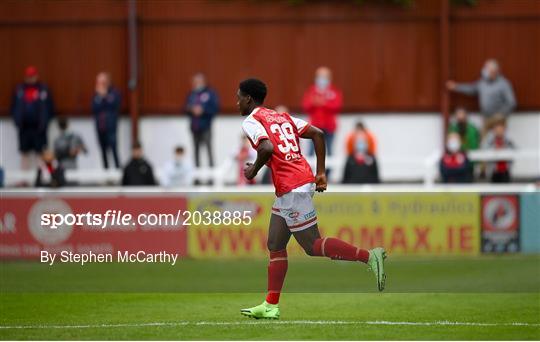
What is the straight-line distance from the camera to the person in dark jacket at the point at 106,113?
25.7 metres

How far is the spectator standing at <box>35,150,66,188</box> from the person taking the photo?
2173 centimetres

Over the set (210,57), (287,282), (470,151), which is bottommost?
(287,282)

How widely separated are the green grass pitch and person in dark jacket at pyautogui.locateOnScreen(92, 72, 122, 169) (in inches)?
240

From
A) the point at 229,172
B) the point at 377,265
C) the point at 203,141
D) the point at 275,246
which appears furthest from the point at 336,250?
the point at 203,141

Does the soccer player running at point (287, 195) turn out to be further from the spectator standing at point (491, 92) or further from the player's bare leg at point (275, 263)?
the spectator standing at point (491, 92)

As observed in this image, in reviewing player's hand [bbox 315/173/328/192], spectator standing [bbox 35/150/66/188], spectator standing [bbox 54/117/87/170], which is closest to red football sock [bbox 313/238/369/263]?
player's hand [bbox 315/173/328/192]

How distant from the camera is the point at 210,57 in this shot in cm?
2709

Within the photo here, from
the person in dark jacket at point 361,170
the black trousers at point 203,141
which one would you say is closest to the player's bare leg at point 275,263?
the person in dark jacket at point 361,170

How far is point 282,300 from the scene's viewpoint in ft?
48.1

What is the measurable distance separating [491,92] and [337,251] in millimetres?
A: 14204

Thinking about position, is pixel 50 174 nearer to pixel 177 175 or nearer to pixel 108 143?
pixel 177 175

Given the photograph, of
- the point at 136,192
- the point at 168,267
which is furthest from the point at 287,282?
the point at 136,192

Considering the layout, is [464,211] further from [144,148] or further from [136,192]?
[144,148]

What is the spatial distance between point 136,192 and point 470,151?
267 inches
